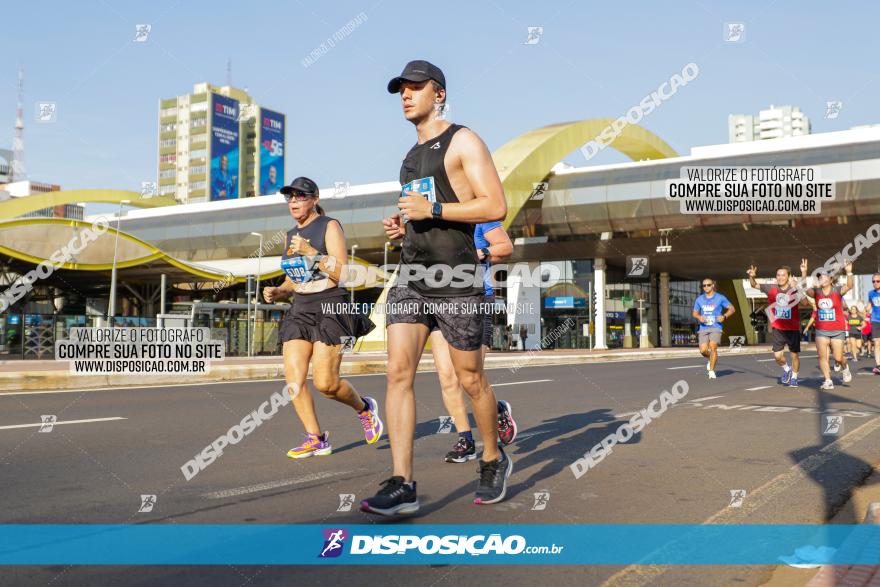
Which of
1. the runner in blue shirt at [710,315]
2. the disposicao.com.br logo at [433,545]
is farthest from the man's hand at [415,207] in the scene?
the runner in blue shirt at [710,315]

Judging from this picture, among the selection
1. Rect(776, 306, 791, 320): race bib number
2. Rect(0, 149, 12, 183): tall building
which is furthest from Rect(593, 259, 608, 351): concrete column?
Rect(0, 149, 12, 183): tall building

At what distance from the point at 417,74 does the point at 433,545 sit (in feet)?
7.15

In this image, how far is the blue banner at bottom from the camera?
9.74 feet

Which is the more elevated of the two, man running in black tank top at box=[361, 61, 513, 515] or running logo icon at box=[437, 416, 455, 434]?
man running in black tank top at box=[361, 61, 513, 515]

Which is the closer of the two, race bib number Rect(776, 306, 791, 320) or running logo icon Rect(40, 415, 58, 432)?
running logo icon Rect(40, 415, 58, 432)

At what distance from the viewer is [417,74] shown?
3844mm

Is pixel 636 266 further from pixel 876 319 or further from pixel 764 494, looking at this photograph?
pixel 764 494

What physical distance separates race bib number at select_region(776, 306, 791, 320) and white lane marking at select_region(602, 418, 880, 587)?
662cm

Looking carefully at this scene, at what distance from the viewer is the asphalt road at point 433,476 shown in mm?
2859

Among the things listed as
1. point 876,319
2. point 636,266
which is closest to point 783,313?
point 876,319

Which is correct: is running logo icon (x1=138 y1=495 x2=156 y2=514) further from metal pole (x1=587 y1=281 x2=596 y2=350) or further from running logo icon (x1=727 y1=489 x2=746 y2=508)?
metal pole (x1=587 y1=281 x2=596 y2=350)

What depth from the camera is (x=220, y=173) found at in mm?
126625

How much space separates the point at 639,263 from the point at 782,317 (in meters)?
39.1

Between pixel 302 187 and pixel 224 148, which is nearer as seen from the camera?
pixel 302 187
